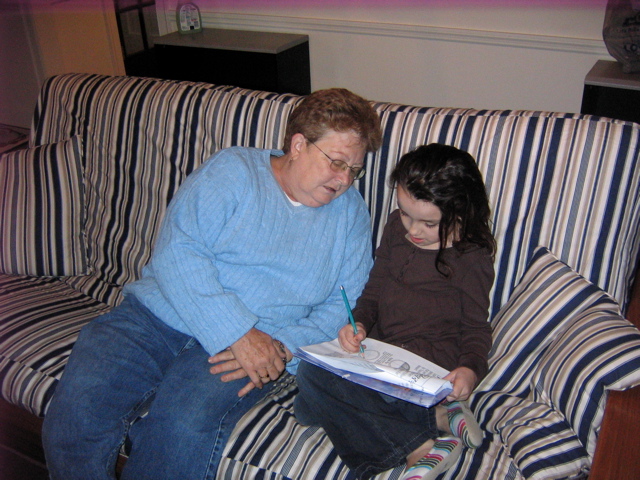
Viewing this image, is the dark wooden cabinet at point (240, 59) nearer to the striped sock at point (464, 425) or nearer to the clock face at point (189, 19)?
the clock face at point (189, 19)

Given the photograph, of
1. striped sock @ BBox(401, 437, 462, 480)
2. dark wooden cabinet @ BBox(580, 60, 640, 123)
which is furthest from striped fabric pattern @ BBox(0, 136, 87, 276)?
dark wooden cabinet @ BBox(580, 60, 640, 123)

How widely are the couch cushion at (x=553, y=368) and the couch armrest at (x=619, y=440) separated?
0.11 feet

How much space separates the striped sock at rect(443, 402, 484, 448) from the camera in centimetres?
124

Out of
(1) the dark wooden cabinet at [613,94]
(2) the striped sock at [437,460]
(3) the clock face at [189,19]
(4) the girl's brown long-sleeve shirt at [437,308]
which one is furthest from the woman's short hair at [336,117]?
(3) the clock face at [189,19]

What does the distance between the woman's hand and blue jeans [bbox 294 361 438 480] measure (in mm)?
97

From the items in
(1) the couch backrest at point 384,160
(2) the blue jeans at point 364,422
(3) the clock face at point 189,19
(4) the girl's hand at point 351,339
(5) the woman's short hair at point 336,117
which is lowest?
(2) the blue jeans at point 364,422

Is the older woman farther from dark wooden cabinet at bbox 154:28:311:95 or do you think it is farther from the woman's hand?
dark wooden cabinet at bbox 154:28:311:95

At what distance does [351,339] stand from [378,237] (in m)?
0.42

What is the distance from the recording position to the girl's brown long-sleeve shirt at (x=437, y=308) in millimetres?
1344

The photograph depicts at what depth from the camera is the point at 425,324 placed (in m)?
1.38

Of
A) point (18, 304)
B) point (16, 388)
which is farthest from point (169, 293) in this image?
point (18, 304)

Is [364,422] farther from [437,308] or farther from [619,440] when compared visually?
[619,440]

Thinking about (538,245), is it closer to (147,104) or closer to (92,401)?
(92,401)

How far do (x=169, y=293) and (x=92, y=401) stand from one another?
0.31 m
